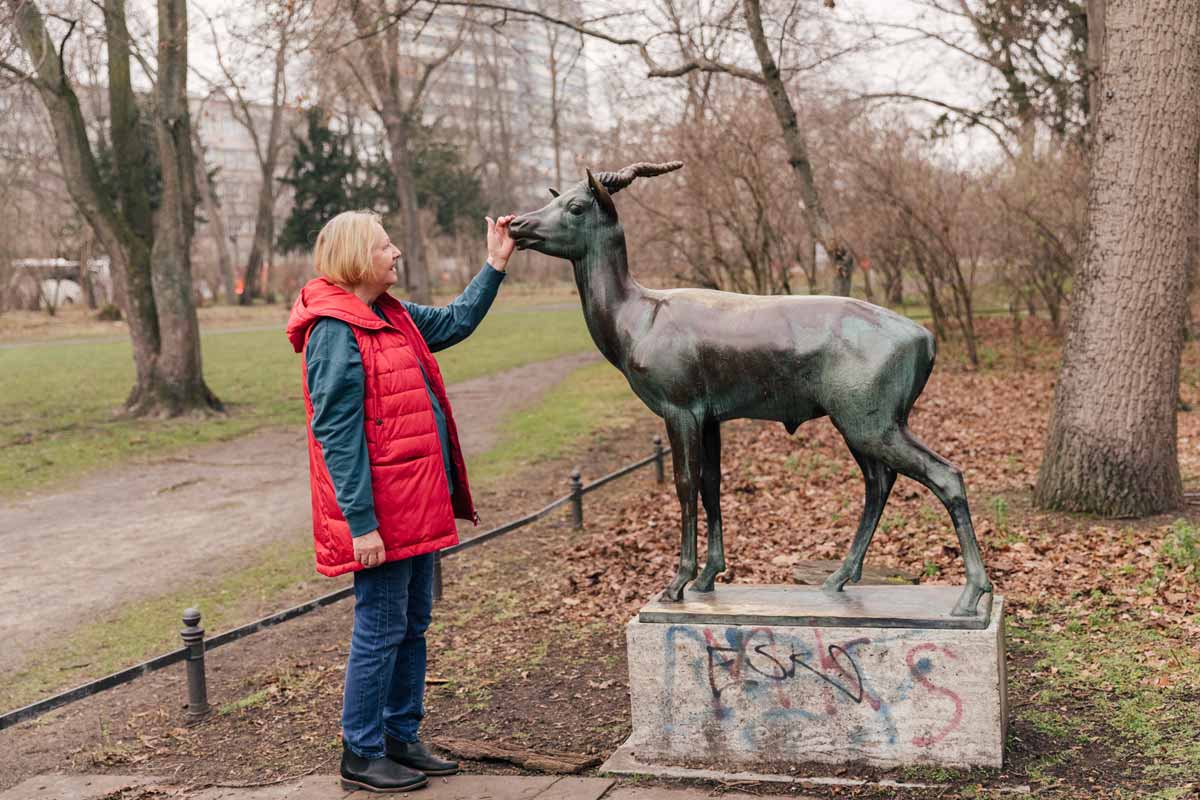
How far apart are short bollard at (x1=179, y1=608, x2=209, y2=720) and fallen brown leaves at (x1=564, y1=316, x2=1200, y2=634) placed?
7.88ft

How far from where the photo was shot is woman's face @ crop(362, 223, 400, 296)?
440 cm

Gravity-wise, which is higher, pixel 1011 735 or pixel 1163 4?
pixel 1163 4

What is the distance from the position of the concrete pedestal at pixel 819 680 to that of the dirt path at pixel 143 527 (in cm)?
491

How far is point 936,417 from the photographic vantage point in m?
14.6

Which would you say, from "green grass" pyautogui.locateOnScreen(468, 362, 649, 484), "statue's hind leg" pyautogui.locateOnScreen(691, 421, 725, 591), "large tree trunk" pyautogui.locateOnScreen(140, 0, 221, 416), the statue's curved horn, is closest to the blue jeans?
"statue's hind leg" pyautogui.locateOnScreen(691, 421, 725, 591)

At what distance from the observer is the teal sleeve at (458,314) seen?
4977 mm

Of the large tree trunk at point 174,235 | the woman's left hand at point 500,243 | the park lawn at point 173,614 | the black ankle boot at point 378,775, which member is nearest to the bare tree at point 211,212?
the large tree trunk at point 174,235

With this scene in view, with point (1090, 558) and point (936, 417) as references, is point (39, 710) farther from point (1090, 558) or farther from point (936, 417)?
point (936, 417)

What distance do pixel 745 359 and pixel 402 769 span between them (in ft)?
7.02

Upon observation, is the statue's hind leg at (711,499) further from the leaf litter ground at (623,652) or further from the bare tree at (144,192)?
the bare tree at (144,192)

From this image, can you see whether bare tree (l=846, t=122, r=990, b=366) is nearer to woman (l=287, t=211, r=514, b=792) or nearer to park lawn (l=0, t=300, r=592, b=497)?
park lawn (l=0, t=300, r=592, b=497)

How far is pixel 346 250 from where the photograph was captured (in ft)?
14.3

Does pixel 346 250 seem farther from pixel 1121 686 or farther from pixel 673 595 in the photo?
pixel 1121 686

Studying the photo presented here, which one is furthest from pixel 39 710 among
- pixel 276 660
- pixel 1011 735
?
pixel 1011 735
